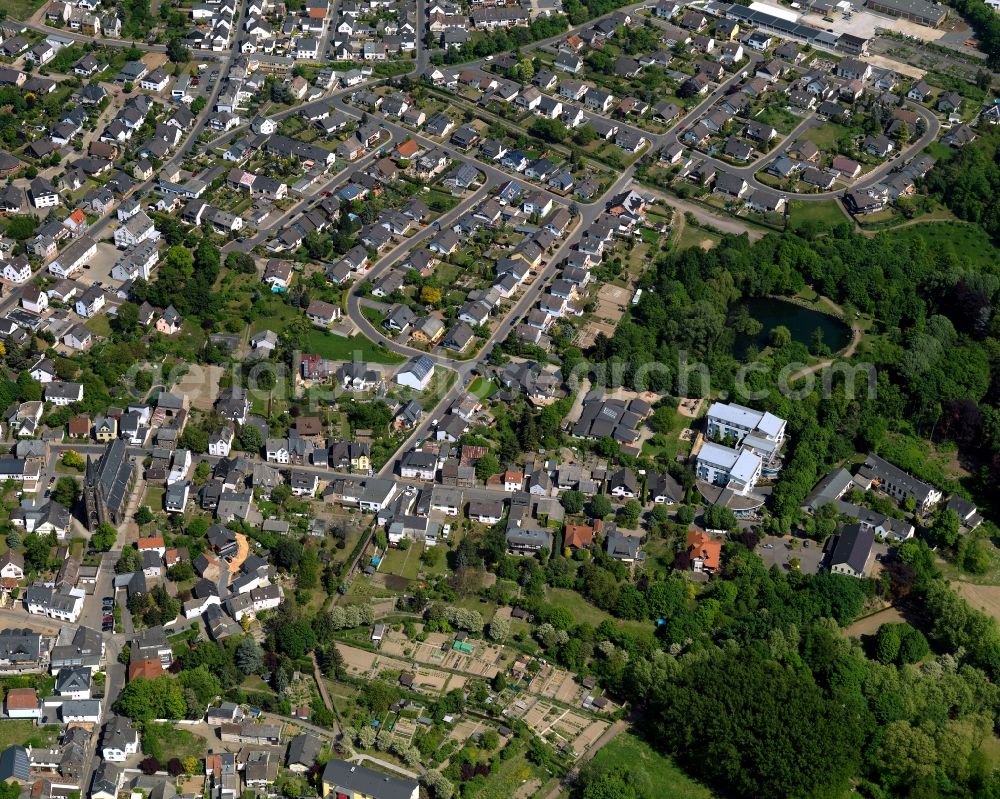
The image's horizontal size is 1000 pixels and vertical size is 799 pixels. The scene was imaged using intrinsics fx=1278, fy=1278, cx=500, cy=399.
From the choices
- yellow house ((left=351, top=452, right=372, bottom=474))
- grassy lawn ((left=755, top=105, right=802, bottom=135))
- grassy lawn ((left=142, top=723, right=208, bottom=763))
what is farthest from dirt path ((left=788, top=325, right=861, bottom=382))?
grassy lawn ((left=142, top=723, right=208, bottom=763))

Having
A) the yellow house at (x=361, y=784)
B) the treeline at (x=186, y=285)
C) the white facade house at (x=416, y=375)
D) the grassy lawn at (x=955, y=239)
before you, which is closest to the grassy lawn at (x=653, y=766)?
the yellow house at (x=361, y=784)

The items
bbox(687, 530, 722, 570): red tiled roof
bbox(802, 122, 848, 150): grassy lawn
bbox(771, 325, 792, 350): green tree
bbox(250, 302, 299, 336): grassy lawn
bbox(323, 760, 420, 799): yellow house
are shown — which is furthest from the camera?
bbox(802, 122, 848, 150): grassy lawn

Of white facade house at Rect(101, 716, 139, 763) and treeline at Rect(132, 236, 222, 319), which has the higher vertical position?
treeline at Rect(132, 236, 222, 319)

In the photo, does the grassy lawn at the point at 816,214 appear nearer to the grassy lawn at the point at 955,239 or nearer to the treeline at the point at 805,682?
the grassy lawn at the point at 955,239

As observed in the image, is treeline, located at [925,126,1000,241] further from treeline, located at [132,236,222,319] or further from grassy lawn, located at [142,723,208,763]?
grassy lawn, located at [142,723,208,763]

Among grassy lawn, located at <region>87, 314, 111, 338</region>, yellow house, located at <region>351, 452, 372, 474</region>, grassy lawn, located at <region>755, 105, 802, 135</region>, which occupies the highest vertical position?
grassy lawn, located at <region>755, 105, 802, 135</region>

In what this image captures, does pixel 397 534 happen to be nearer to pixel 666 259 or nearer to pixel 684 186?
pixel 666 259

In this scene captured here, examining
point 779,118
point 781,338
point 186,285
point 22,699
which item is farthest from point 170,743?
point 779,118
